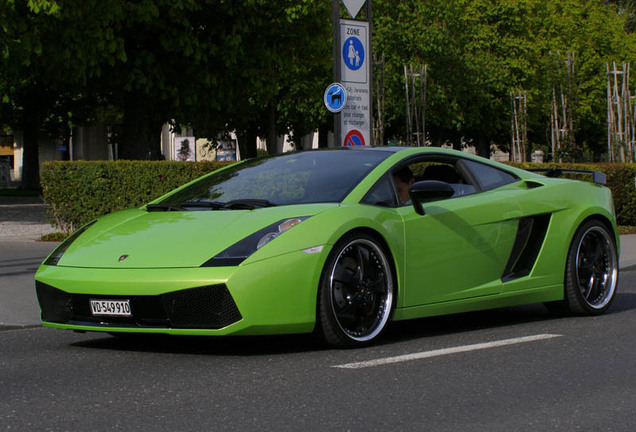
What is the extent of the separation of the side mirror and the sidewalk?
11034 mm

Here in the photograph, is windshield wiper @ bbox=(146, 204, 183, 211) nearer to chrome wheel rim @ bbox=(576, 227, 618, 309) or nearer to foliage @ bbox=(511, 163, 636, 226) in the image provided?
chrome wheel rim @ bbox=(576, 227, 618, 309)

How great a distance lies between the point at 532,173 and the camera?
8570 millimetres

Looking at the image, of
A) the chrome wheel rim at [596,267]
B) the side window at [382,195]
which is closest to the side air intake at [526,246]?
the chrome wheel rim at [596,267]

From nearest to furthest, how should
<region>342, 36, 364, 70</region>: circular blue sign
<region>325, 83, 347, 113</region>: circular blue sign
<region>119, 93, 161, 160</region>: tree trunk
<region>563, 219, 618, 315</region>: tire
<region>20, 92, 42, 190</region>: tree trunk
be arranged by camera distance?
<region>563, 219, 618, 315</region>: tire < <region>325, 83, 347, 113</region>: circular blue sign < <region>342, 36, 364, 70</region>: circular blue sign < <region>119, 93, 161, 160</region>: tree trunk < <region>20, 92, 42, 190</region>: tree trunk

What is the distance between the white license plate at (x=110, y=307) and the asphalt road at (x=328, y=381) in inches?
11.3

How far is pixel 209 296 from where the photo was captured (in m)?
6.05

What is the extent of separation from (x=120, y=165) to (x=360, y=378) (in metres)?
12.0

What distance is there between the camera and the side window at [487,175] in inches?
311

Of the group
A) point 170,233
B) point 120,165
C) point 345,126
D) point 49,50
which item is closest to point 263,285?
point 170,233

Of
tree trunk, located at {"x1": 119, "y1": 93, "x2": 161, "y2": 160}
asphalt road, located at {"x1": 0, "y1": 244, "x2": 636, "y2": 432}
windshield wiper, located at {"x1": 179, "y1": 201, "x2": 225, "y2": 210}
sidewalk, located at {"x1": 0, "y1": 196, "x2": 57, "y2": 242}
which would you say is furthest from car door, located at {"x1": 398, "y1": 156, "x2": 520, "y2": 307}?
tree trunk, located at {"x1": 119, "y1": 93, "x2": 161, "y2": 160}

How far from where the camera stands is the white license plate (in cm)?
619

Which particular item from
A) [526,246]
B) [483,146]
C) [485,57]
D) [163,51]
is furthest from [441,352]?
[483,146]

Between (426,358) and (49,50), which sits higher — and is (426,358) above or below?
below

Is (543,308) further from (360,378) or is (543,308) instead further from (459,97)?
(459,97)
